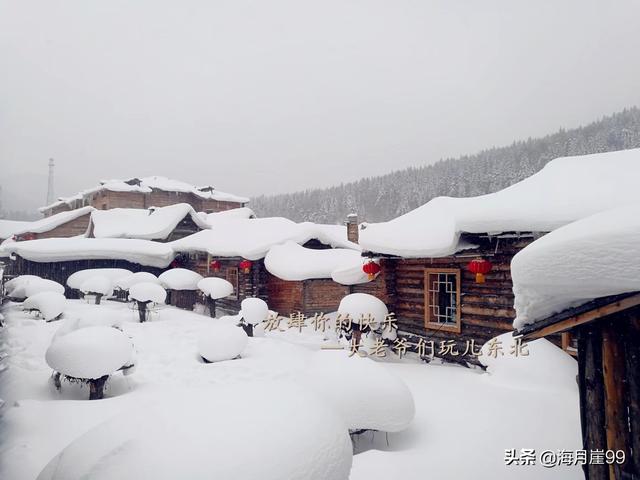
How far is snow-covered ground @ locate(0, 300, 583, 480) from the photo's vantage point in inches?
98.3

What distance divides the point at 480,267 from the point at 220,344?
6815mm

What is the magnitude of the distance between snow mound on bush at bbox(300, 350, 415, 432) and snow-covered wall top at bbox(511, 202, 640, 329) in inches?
117

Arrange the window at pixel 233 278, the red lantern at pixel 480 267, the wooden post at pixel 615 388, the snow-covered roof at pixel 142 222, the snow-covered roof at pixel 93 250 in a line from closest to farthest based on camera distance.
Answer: the wooden post at pixel 615 388, the red lantern at pixel 480 267, the window at pixel 233 278, the snow-covered roof at pixel 93 250, the snow-covered roof at pixel 142 222

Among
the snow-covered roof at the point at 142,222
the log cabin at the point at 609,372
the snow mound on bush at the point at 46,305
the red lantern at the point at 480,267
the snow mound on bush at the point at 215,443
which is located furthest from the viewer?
the snow-covered roof at the point at 142,222

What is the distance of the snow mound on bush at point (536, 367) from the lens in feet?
23.1

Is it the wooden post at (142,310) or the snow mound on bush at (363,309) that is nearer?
the snow mound on bush at (363,309)

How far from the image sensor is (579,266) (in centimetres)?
267

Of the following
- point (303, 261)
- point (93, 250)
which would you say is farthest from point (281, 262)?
point (93, 250)

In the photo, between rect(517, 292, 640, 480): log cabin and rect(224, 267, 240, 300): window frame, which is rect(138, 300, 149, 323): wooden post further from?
rect(517, 292, 640, 480): log cabin

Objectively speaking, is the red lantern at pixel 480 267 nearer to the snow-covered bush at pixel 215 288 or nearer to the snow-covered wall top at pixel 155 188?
the snow-covered bush at pixel 215 288

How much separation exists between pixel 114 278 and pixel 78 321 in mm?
9189

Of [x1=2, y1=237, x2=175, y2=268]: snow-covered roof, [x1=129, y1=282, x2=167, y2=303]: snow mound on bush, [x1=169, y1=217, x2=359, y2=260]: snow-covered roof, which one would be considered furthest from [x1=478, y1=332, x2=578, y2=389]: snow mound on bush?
[x1=2, y1=237, x2=175, y2=268]: snow-covered roof

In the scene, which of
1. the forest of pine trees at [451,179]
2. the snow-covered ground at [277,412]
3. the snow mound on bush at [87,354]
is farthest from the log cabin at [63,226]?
the forest of pine trees at [451,179]

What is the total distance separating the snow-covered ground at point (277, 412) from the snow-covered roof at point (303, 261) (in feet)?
16.0
